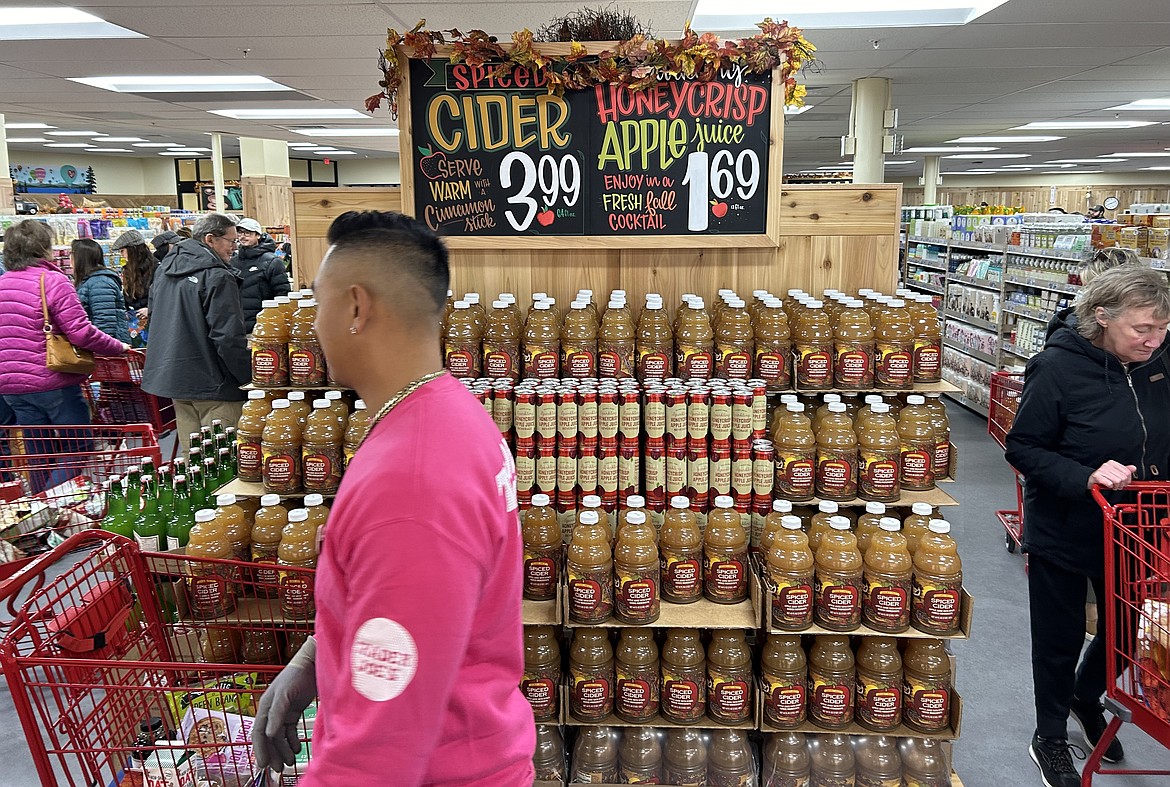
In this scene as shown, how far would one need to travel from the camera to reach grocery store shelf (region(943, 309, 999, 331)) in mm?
9491

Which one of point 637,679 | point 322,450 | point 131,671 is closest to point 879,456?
point 637,679

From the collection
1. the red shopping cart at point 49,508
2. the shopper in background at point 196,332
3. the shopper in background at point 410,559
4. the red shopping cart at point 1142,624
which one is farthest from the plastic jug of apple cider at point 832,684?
the shopper in background at point 196,332

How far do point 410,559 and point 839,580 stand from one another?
2084mm

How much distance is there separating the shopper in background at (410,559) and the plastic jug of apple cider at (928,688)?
6.55 feet

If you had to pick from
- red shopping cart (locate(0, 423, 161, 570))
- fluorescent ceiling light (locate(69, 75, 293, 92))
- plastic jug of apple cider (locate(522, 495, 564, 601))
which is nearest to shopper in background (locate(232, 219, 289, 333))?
red shopping cart (locate(0, 423, 161, 570))

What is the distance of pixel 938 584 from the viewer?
2.85 metres

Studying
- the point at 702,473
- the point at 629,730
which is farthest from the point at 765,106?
the point at 629,730

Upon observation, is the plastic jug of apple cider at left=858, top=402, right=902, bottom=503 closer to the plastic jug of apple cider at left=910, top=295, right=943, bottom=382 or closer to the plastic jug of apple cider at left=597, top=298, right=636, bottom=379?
the plastic jug of apple cider at left=910, top=295, right=943, bottom=382

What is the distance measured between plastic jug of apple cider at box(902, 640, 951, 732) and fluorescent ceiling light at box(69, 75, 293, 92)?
734 centimetres

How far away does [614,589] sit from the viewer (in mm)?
2951

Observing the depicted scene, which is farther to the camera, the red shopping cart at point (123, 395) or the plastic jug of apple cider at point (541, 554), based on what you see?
the red shopping cart at point (123, 395)

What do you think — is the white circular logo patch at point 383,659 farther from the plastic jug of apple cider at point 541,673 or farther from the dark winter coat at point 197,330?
the dark winter coat at point 197,330

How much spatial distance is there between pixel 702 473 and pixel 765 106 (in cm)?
138

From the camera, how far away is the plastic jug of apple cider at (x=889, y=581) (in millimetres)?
2877
